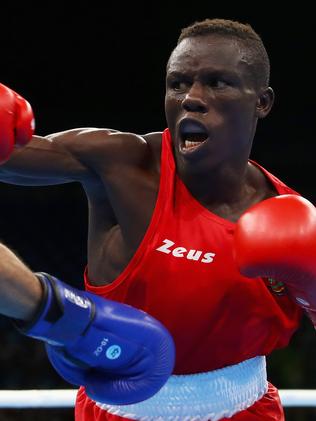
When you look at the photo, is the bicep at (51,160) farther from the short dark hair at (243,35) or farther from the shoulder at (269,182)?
the shoulder at (269,182)

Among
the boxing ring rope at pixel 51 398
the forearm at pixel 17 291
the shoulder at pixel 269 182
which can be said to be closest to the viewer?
the forearm at pixel 17 291

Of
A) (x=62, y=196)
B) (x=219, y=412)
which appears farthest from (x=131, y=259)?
(x=62, y=196)

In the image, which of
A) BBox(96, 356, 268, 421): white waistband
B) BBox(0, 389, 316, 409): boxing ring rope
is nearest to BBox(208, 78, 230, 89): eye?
BBox(96, 356, 268, 421): white waistband

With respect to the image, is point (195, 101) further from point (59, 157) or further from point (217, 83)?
point (59, 157)

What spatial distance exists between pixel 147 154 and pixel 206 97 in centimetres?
24

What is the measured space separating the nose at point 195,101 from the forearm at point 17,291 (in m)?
0.60

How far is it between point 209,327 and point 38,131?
452cm

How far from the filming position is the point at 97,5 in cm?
589

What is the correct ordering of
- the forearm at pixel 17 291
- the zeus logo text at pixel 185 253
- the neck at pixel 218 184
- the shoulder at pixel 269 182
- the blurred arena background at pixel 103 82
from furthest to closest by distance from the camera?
the blurred arena background at pixel 103 82, the shoulder at pixel 269 182, the neck at pixel 218 184, the zeus logo text at pixel 185 253, the forearm at pixel 17 291

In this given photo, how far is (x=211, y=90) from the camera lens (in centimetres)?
204

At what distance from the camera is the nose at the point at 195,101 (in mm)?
2008

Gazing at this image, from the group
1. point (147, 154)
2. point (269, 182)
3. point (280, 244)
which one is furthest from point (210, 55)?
point (280, 244)

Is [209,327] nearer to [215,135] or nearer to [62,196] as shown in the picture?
[215,135]

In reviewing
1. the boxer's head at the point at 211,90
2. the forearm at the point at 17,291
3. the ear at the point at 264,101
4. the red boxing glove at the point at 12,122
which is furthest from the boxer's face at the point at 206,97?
the forearm at the point at 17,291
